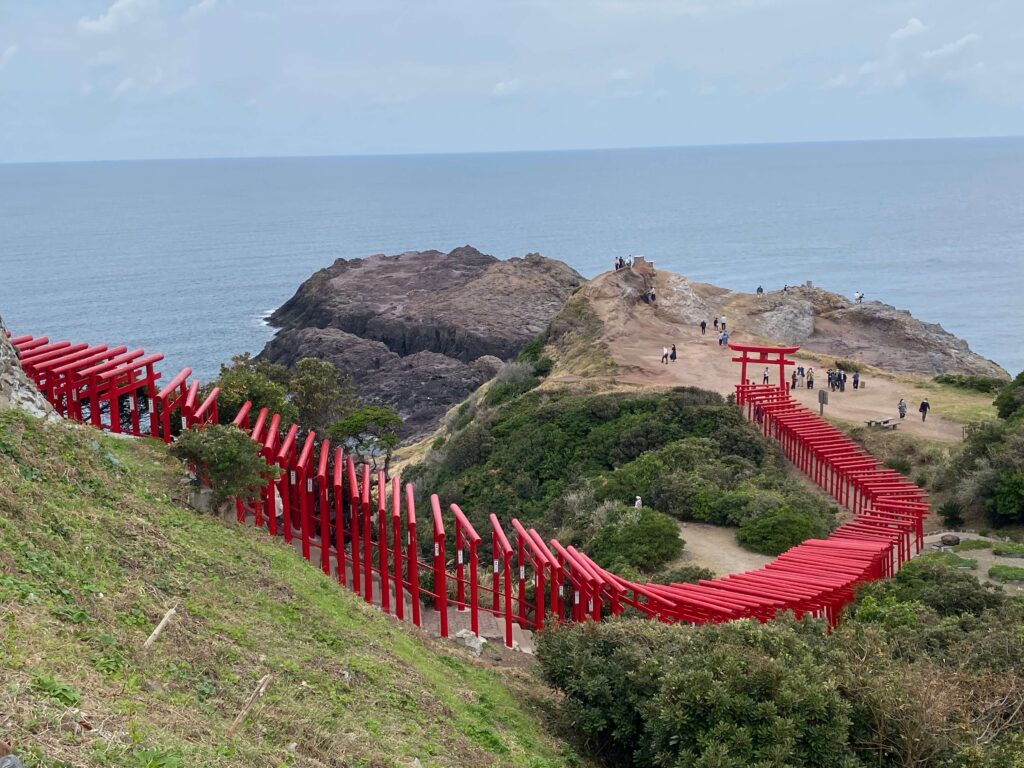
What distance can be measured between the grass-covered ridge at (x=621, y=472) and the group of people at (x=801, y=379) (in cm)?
477

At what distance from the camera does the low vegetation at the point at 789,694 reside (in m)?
11.9

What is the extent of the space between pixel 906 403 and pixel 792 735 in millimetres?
30717

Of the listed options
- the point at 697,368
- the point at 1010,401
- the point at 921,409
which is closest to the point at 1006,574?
the point at 1010,401

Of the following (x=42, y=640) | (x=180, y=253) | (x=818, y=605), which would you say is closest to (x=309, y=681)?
(x=42, y=640)

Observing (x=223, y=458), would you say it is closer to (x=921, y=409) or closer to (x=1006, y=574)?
(x=1006, y=574)

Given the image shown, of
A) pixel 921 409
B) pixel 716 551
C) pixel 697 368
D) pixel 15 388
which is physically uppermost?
pixel 697 368

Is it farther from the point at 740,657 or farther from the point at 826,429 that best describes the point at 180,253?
the point at 740,657

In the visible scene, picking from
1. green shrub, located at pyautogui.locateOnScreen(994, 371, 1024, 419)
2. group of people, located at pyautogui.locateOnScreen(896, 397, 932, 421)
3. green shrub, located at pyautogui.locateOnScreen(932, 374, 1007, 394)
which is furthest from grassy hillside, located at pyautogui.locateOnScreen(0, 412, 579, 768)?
green shrub, located at pyautogui.locateOnScreen(932, 374, 1007, 394)

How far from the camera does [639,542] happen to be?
86.7 ft

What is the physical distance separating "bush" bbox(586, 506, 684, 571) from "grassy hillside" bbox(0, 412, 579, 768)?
890 centimetres

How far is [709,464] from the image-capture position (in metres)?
32.9

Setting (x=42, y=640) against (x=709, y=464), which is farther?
(x=709, y=464)

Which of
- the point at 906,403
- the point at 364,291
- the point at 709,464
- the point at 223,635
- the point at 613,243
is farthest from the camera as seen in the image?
the point at 613,243

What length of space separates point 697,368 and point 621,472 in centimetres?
1279
